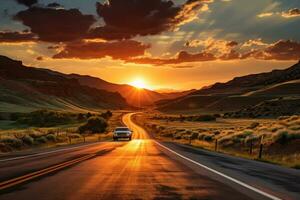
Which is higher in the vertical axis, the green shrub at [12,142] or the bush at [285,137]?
the bush at [285,137]

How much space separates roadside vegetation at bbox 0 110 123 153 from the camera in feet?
121

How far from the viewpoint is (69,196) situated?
916 centimetres

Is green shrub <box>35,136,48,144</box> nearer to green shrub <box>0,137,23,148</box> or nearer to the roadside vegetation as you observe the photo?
the roadside vegetation

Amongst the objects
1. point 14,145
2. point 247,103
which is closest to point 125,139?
point 14,145

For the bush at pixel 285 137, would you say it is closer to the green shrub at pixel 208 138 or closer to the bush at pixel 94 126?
the green shrub at pixel 208 138

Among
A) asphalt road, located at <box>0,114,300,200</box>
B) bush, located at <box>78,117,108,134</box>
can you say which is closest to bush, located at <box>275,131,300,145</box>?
asphalt road, located at <box>0,114,300,200</box>

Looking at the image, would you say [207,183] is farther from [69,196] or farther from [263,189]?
[69,196]

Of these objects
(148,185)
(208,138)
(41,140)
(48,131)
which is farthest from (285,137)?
(48,131)

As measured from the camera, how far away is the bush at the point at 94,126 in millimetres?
90062

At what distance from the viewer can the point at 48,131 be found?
66.6 metres

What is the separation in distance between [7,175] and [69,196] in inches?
193

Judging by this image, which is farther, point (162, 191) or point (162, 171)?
point (162, 171)

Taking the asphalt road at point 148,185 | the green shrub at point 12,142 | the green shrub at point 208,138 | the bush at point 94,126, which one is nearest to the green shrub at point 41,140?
the green shrub at point 12,142

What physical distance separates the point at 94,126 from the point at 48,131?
2513cm
